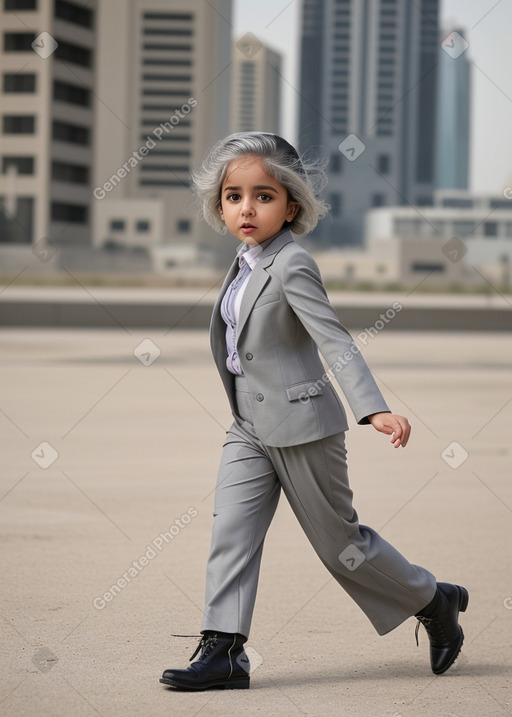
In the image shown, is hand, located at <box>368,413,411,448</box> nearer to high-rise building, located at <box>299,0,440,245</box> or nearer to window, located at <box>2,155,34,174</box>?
window, located at <box>2,155,34,174</box>

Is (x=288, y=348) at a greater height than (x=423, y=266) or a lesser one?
lesser

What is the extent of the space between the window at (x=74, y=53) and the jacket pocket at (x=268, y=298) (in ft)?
362

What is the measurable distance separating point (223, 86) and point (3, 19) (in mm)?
30037

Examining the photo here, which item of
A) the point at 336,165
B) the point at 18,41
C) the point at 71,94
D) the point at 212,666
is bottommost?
the point at 212,666

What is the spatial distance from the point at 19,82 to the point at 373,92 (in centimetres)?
7006

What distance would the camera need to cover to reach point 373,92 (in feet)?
542

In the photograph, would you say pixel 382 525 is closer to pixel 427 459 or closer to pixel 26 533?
pixel 26 533

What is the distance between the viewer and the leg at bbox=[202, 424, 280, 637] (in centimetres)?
317

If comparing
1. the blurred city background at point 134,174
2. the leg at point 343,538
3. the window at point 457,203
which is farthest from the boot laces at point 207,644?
the window at point 457,203

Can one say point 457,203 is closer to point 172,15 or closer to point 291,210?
point 172,15

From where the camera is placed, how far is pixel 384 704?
3.14 metres

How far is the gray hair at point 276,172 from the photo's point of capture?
322cm

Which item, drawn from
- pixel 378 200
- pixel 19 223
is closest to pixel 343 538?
pixel 19 223

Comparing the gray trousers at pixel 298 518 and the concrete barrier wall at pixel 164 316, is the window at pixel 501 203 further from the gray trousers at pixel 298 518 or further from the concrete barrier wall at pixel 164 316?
the gray trousers at pixel 298 518
